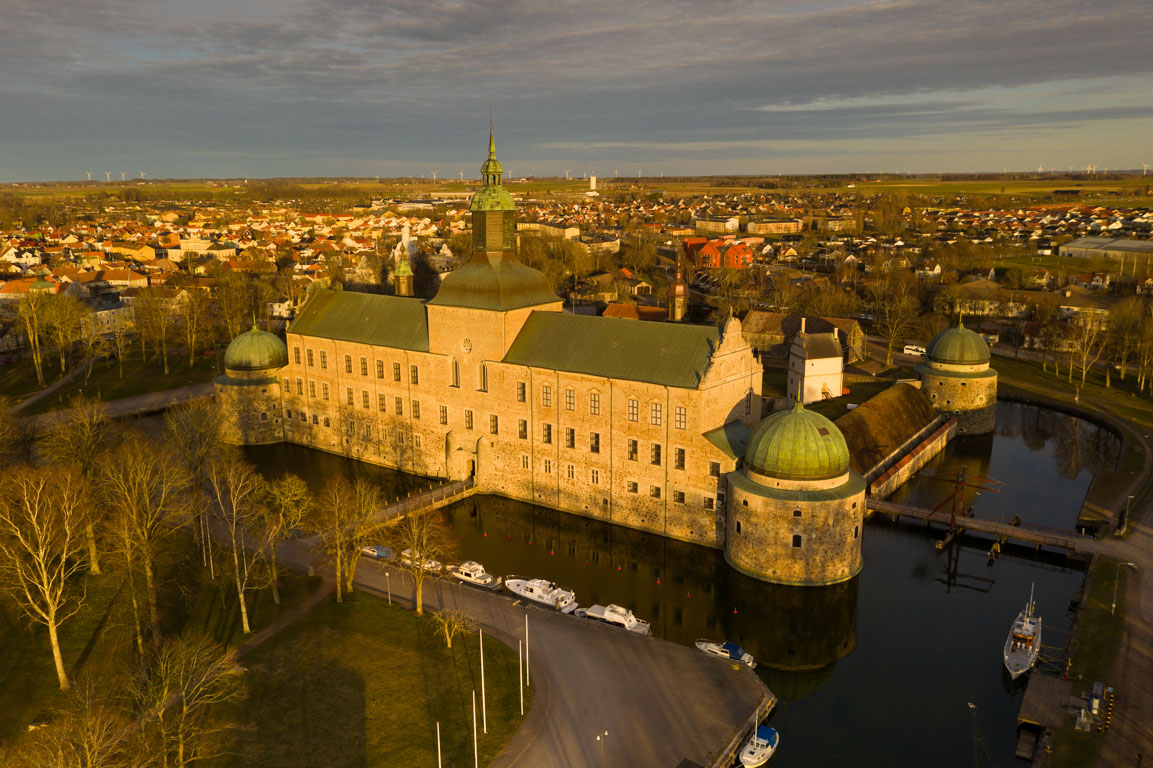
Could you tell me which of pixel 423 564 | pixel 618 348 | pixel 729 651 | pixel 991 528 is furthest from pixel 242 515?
pixel 991 528

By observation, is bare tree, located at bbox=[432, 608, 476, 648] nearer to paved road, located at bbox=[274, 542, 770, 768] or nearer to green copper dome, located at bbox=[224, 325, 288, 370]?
paved road, located at bbox=[274, 542, 770, 768]

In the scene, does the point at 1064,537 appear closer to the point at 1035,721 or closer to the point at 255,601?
the point at 1035,721

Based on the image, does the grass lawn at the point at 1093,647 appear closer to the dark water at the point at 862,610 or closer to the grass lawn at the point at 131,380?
the dark water at the point at 862,610

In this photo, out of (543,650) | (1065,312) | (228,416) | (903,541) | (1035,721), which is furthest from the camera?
(1065,312)

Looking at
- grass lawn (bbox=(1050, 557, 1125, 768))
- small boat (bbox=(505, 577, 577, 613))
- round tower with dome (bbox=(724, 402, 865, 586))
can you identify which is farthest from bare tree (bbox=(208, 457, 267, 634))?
grass lawn (bbox=(1050, 557, 1125, 768))

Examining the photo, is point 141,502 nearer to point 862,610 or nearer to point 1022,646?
point 862,610

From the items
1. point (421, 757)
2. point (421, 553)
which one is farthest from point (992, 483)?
point (421, 757)

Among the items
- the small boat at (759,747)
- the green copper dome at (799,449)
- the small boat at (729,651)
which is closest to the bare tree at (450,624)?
the small boat at (729,651)
